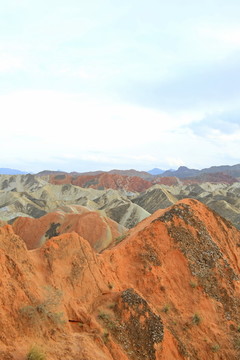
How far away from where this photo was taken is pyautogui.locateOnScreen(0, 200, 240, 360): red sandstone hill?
426 inches

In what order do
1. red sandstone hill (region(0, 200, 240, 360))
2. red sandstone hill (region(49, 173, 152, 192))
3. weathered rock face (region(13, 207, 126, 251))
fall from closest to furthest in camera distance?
red sandstone hill (region(0, 200, 240, 360))
weathered rock face (region(13, 207, 126, 251))
red sandstone hill (region(49, 173, 152, 192))

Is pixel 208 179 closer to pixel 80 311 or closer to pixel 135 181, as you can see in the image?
pixel 135 181

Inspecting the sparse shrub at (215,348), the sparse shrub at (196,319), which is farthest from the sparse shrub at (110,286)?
the sparse shrub at (215,348)

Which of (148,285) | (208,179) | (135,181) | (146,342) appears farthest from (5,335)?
(208,179)

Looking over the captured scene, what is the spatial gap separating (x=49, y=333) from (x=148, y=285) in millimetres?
9317

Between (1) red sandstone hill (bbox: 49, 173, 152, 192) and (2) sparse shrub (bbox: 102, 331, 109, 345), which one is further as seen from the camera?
(1) red sandstone hill (bbox: 49, 173, 152, 192)

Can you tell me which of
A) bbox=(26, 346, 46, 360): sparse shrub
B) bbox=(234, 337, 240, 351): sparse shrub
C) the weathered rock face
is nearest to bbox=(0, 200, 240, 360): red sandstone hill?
bbox=(234, 337, 240, 351): sparse shrub

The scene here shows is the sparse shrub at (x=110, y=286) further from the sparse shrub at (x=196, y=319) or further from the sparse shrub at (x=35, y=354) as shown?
the sparse shrub at (x=35, y=354)

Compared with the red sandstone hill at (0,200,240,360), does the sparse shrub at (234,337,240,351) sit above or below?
below

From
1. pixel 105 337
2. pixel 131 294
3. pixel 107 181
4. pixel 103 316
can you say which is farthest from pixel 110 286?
pixel 107 181

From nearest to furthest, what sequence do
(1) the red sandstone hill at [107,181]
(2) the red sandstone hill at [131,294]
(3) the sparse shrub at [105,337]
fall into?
(2) the red sandstone hill at [131,294], (3) the sparse shrub at [105,337], (1) the red sandstone hill at [107,181]

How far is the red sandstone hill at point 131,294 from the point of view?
10.8 m

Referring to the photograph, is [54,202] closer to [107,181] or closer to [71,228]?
[71,228]

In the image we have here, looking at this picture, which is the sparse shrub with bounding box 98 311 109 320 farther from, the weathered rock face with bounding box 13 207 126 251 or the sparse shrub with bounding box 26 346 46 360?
the weathered rock face with bounding box 13 207 126 251
